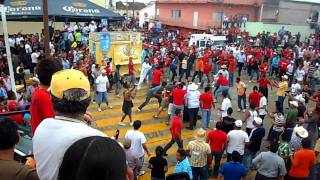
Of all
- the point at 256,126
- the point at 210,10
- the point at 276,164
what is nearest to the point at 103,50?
the point at 256,126

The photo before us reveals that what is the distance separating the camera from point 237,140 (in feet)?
26.9

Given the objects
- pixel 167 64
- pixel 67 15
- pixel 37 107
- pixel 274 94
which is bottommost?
pixel 274 94

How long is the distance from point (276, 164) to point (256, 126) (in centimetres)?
184

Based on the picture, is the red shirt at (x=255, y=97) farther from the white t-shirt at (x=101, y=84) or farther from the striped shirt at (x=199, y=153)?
the white t-shirt at (x=101, y=84)

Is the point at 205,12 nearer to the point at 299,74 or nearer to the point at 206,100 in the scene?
the point at 299,74

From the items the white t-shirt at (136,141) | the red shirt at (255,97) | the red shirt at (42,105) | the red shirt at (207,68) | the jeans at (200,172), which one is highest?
the red shirt at (42,105)

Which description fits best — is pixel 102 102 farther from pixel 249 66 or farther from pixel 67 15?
pixel 249 66

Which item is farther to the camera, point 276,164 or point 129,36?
point 129,36

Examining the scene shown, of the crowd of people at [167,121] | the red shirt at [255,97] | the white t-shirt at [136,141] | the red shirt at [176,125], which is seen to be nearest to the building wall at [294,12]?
the crowd of people at [167,121]

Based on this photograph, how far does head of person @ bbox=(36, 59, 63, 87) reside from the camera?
3.08 m

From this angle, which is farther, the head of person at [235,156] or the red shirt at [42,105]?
the head of person at [235,156]

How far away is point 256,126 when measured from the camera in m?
8.68

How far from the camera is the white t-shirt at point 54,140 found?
1.60 metres

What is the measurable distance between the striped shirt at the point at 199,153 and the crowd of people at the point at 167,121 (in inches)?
0.9
